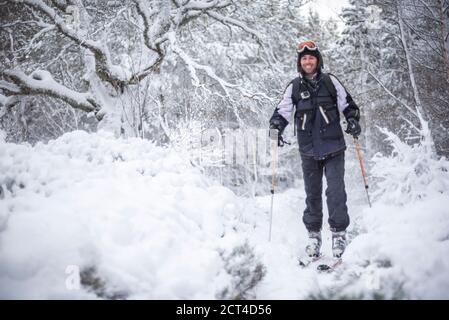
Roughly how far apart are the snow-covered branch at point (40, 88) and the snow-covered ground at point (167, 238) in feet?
15.4

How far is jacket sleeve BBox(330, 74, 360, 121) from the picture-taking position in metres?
4.02

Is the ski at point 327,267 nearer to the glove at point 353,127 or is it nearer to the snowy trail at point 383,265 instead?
the snowy trail at point 383,265

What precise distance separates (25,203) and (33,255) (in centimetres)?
72

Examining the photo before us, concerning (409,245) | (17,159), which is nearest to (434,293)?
(409,245)

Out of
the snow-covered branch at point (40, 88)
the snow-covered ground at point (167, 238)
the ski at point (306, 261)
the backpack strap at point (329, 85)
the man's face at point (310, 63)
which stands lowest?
the ski at point (306, 261)

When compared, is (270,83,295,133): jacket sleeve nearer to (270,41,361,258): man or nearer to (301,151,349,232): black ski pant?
(270,41,361,258): man

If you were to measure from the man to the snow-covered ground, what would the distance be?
1.14 feet

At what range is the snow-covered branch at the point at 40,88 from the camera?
8211 millimetres

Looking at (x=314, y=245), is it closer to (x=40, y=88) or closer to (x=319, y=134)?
(x=319, y=134)

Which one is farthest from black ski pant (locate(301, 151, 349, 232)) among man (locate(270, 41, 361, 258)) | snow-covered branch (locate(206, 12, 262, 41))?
snow-covered branch (locate(206, 12, 262, 41))

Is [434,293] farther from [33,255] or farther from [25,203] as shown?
[25,203]

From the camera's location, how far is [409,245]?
104 inches

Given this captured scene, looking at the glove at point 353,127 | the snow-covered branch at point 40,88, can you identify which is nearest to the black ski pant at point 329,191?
the glove at point 353,127

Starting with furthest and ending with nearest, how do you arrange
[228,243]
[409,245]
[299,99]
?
[299,99] < [228,243] < [409,245]
